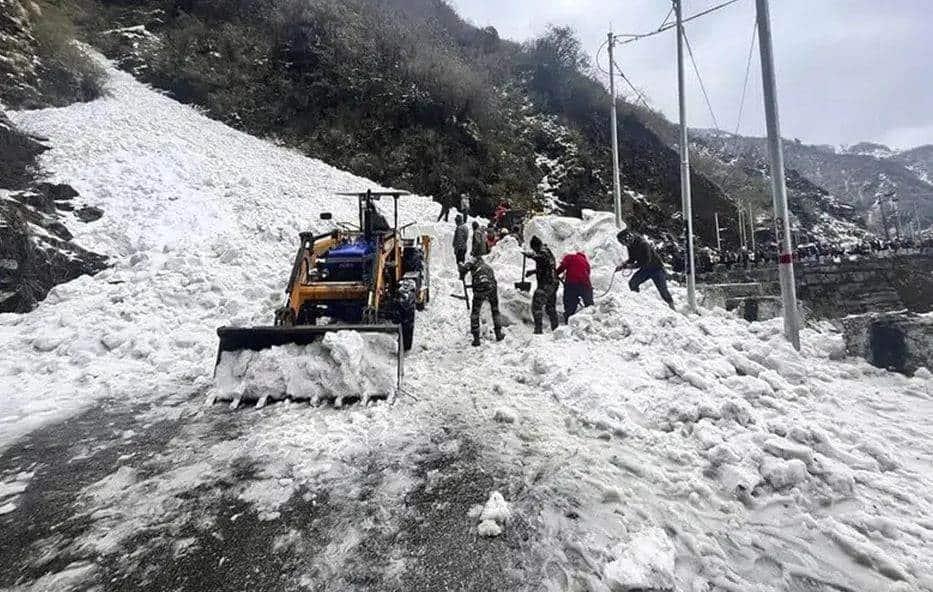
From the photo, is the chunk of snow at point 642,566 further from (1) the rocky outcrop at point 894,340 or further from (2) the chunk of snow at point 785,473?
(1) the rocky outcrop at point 894,340

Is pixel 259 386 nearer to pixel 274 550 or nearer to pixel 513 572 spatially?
pixel 274 550

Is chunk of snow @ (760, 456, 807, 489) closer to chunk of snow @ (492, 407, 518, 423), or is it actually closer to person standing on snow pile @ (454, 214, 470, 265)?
chunk of snow @ (492, 407, 518, 423)

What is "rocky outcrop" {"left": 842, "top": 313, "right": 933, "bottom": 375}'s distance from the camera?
15.5 feet

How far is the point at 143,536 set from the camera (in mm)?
2615

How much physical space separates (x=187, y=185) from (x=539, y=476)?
43.1ft

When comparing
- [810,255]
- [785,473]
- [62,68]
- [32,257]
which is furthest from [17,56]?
[810,255]

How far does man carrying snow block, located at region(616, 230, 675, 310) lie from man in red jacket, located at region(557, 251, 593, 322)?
Result: 1.03 m

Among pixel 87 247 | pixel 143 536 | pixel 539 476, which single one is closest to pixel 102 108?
pixel 87 247

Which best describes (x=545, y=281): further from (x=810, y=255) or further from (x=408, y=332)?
(x=810, y=255)

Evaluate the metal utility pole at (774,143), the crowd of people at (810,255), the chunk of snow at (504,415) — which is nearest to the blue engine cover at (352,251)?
the chunk of snow at (504,415)

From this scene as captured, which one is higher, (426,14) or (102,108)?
(426,14)

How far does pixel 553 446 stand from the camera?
3.67 metres

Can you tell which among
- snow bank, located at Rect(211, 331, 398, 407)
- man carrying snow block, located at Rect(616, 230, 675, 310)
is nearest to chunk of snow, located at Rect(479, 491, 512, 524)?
snow bank, located at Rect(211, 331, 398, 407)

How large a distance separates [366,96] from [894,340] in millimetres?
24727
